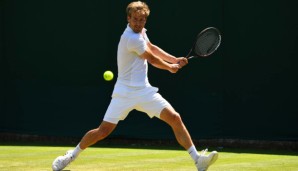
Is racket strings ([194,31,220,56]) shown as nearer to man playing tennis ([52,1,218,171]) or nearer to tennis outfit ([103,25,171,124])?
man playing tennis ([52,1,218,171])

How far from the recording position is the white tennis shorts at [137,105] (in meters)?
6.17

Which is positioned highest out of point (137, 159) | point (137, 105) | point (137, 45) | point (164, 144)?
point (137, 45)

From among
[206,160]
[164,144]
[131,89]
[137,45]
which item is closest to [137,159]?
[131,89]

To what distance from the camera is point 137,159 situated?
315 inches

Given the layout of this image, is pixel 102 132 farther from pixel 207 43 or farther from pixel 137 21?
pixel 207 43

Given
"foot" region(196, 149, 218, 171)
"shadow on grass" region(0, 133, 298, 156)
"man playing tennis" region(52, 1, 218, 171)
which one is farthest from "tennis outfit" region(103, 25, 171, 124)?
"shadow on grass" region(0, 133, 298, 156)

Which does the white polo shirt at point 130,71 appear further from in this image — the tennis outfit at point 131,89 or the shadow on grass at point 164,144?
the shadow on grass at point 164,144

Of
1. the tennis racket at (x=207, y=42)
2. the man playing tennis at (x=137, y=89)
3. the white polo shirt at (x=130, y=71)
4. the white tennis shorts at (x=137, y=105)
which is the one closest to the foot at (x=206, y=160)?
the man playing tennis at (x=137, y=89)

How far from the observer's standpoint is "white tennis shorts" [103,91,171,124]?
243 inches

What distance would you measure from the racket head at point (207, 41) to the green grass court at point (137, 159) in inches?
47.7

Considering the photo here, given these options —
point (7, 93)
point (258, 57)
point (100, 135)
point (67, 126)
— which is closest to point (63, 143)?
point (67, 126)

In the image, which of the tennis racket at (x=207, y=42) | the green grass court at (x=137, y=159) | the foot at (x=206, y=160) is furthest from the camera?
the green grass court at (x=137, y=159)

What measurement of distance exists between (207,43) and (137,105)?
3.73ft

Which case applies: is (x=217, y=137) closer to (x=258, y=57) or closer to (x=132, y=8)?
(x=258, y=57)
